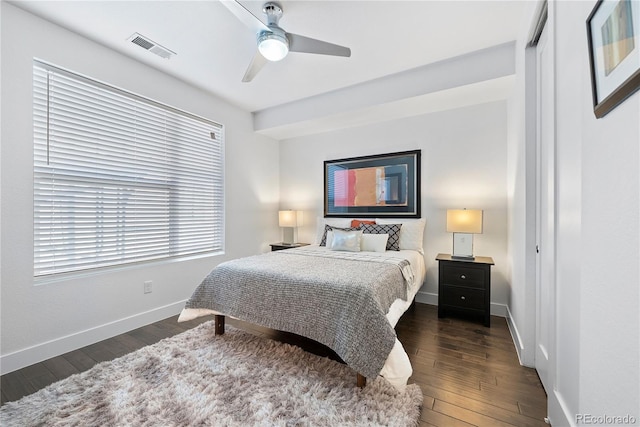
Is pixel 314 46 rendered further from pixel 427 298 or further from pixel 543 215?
pixel 427 298

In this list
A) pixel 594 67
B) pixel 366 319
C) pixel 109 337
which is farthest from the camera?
pixel 109 337

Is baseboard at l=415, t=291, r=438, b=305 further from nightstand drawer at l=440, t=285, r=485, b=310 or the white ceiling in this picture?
the white ceiling

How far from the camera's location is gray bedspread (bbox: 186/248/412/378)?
1.59 metres

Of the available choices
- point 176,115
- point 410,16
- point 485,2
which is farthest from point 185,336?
point 485,2

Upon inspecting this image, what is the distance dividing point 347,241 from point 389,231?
57cm

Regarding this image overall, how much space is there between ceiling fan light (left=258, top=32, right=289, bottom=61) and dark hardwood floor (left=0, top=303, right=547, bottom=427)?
231 centimetres

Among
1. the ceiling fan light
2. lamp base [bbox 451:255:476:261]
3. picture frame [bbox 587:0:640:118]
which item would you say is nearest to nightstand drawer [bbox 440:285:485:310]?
lamp base [bbox 451:255:476:261]

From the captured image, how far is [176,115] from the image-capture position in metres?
3.04

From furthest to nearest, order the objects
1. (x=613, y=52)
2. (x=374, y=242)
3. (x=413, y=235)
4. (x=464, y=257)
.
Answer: (x=413, y=235) → (x=374, y=242) → (x=464, y=257) → (x=613, y=52)

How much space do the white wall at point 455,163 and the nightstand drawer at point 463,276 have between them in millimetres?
485

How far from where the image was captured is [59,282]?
2.13 meters

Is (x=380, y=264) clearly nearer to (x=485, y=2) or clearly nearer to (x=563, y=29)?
(x=563, y=29)

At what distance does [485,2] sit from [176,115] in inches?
123

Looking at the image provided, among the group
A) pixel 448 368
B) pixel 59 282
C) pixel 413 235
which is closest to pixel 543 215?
pixel 448 368
